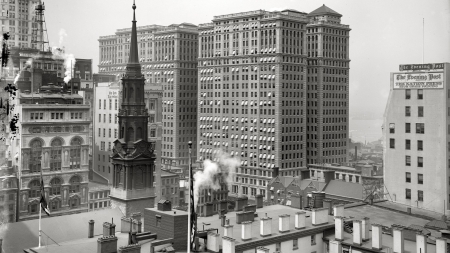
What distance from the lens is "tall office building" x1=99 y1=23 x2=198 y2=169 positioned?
158m

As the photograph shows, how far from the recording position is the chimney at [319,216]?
39125 mm

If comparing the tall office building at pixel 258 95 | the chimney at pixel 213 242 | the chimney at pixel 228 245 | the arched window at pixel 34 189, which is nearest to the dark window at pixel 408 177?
Answer: the chimney at pixel 213 242

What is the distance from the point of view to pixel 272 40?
428ft

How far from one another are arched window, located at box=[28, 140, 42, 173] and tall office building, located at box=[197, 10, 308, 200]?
185ft

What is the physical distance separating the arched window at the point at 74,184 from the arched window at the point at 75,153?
1707 mm

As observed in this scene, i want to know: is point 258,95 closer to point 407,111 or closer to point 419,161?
point 407,111

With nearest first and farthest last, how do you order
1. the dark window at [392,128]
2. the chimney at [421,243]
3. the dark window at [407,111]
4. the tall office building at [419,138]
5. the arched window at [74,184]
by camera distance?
1. the chimney at [421,243]
2. the tall office building at [419,138]
3. the dark window at [407,111]
4. the dark window at [392,128]
5. the arched window at [74,184]

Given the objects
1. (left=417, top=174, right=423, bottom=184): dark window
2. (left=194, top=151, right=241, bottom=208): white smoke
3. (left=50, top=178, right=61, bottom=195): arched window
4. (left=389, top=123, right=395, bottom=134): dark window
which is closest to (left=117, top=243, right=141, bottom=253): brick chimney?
(left=417, top=174, right=423, bottom=184): dark window

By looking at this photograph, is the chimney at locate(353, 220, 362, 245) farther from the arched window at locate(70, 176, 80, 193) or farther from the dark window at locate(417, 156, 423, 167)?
the arched window at locate(70, 176, 80, 193)

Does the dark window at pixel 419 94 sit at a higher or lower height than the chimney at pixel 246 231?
higher

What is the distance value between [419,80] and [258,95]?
71.6 m

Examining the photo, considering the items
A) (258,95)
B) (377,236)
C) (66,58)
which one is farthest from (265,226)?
(258,95)

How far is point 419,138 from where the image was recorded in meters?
61.5

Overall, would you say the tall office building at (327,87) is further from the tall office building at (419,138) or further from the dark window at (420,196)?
the dark window at (420,196)
